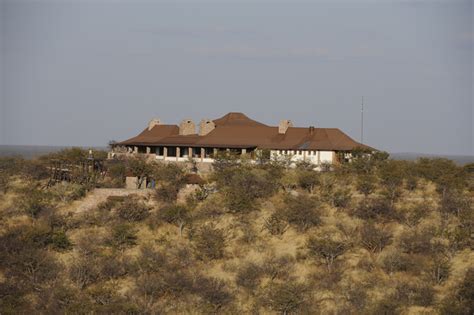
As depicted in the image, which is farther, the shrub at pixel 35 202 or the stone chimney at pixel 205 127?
the stone chimney at pixel 205 127

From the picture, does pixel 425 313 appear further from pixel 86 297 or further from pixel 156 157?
pixel 156 157

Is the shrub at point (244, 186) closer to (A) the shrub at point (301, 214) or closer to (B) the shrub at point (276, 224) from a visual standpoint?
(B) the shrub at point (276, 224)

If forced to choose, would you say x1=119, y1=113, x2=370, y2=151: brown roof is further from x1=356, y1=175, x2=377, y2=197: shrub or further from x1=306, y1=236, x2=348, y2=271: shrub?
x1=306, y1=236, x2=348, y2=271: shrub

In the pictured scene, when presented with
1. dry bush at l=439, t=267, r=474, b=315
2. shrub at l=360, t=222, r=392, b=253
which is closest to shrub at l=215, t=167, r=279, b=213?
shrub at l=360, t=222, r=392, b=253

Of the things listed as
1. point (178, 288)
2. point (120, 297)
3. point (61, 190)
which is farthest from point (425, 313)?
point (61, 190)

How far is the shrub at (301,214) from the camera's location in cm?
5725

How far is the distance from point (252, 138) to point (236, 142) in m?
1.77

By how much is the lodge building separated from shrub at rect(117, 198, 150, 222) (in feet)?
45.1

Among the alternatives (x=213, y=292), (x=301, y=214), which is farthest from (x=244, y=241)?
(x=213, y=292)

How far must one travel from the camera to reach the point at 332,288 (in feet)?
161

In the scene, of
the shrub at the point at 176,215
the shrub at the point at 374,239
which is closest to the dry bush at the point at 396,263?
the shrub at the point at 374,239

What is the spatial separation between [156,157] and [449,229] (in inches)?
1215

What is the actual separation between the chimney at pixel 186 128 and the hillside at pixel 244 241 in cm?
1043

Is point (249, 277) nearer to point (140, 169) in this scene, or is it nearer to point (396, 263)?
point (396, 263)
